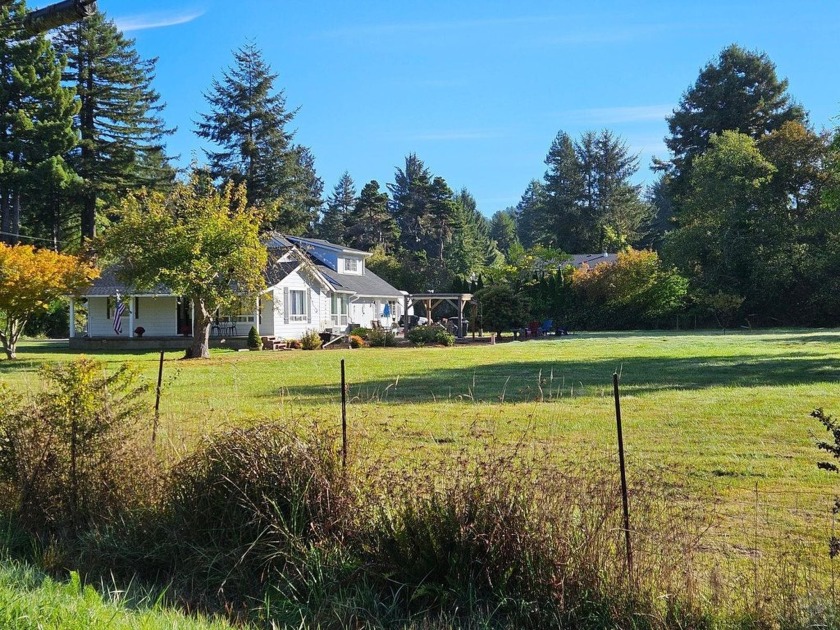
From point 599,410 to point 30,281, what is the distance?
20.6 meters

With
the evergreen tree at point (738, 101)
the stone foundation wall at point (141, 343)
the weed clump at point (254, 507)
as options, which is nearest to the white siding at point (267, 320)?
the stone foundation wall at point (141, 343)

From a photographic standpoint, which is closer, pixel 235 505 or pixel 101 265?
pixel 235 505

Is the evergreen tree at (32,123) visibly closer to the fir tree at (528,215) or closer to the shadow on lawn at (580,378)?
the shadow on lawn at (580,378)

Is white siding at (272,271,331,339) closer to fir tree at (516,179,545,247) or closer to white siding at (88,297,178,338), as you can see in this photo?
white siding at (88,297,178,338)

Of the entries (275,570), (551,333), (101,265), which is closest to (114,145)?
(101,265)

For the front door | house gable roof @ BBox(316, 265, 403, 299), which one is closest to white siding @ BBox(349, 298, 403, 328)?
house gable roof @ BBox(316, 265, 403, 299)

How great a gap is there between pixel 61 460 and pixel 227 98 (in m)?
54.5

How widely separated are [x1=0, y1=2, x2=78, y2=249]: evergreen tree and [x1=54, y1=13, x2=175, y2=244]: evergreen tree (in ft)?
7.09

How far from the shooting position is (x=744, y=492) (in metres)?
7.10

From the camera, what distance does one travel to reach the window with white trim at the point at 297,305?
37.1 metres

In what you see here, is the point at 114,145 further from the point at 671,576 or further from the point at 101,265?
the point at 671,576

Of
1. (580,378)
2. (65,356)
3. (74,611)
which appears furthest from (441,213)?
(74,611)

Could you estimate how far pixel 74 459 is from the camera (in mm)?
6555

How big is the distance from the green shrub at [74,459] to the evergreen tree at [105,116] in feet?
146
